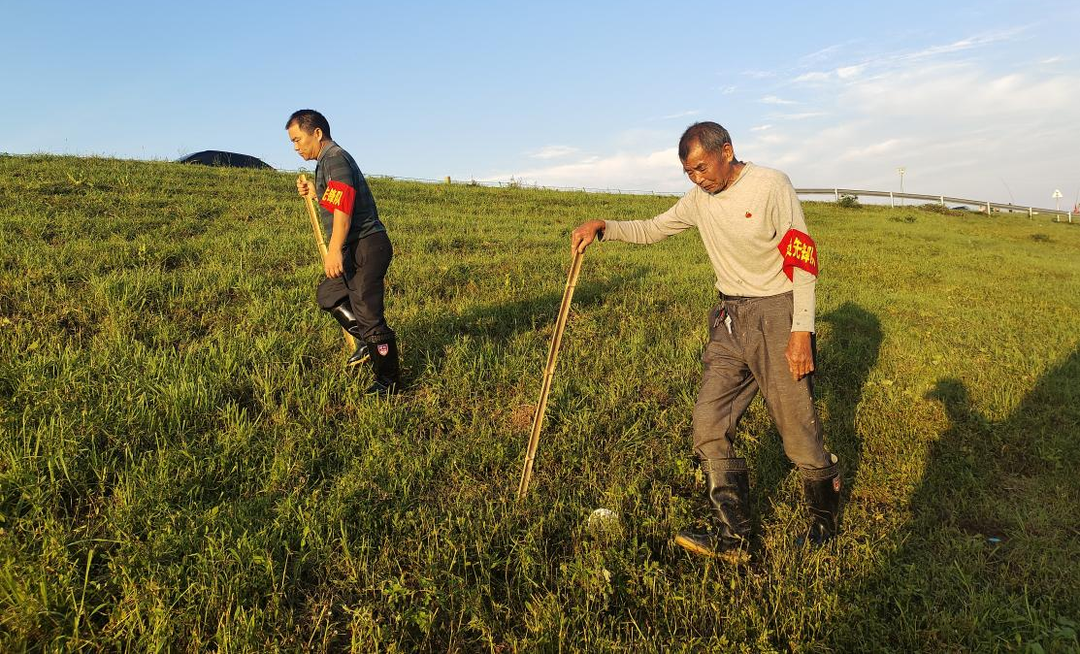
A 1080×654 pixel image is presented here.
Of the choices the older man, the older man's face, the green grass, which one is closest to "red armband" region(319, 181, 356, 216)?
the green grass

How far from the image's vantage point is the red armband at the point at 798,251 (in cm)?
326

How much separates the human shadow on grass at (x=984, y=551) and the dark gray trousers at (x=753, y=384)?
74 centimetres

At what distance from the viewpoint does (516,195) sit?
20812 millimetres

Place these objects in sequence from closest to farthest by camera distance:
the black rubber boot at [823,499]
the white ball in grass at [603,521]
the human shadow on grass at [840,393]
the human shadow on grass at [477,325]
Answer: the white ball in grass at [603,521], the black rubber boot at [823,499], the human shadow on grass at [840,393], the human shadow on grass at [477,325]

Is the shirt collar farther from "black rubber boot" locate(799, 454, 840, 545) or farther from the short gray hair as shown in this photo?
"black rubber boot" locate(799, 454, 840, 545)

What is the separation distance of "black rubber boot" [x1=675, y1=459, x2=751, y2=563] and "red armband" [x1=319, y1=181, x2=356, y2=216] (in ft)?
9.89

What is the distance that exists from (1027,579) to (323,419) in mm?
4191

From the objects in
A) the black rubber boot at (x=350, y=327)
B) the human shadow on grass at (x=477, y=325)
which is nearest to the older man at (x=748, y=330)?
the black rubber boot at (x=350, y=327)

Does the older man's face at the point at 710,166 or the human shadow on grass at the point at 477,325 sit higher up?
the older man's face at the point at 710,166

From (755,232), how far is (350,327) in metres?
3.23

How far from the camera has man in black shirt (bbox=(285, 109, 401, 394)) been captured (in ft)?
15.0

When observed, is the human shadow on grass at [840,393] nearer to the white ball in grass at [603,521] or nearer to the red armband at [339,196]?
the white ball in grass at [603,521]

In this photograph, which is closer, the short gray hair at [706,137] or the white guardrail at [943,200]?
the short gray hair at [706,137]

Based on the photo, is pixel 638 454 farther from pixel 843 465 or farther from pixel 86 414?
pixel 86 414
